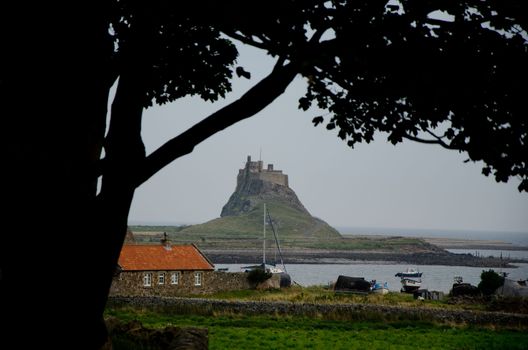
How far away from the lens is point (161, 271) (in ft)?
167

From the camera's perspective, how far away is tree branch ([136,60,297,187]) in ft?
26.0

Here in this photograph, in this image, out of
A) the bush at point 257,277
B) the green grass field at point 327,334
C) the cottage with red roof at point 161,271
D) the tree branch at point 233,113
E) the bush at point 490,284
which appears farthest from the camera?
the bush at point 257,277

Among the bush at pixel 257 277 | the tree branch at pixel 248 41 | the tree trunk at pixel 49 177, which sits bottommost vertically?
the bush at pixel 257 277

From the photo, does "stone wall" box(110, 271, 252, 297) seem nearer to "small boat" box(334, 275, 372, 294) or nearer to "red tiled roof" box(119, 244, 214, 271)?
"red tiled roof" box(119, 244, 214, 271)

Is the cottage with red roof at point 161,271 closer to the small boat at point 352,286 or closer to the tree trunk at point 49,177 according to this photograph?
the small boat at point 352,286

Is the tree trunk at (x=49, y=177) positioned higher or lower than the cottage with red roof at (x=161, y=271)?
higher

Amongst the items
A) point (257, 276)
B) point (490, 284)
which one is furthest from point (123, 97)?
point (257, 276)

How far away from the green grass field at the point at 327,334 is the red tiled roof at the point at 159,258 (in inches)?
Answer: 747

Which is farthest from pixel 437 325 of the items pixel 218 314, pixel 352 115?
pixel 352 115

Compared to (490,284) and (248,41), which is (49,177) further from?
(490,284)

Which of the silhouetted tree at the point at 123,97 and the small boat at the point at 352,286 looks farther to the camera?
the small boat at the point at 352,286

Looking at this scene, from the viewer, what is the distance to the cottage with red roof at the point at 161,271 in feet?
163

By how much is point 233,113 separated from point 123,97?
59.7 inches

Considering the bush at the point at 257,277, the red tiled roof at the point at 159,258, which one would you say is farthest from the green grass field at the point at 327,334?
the bush at the point at 257,277
